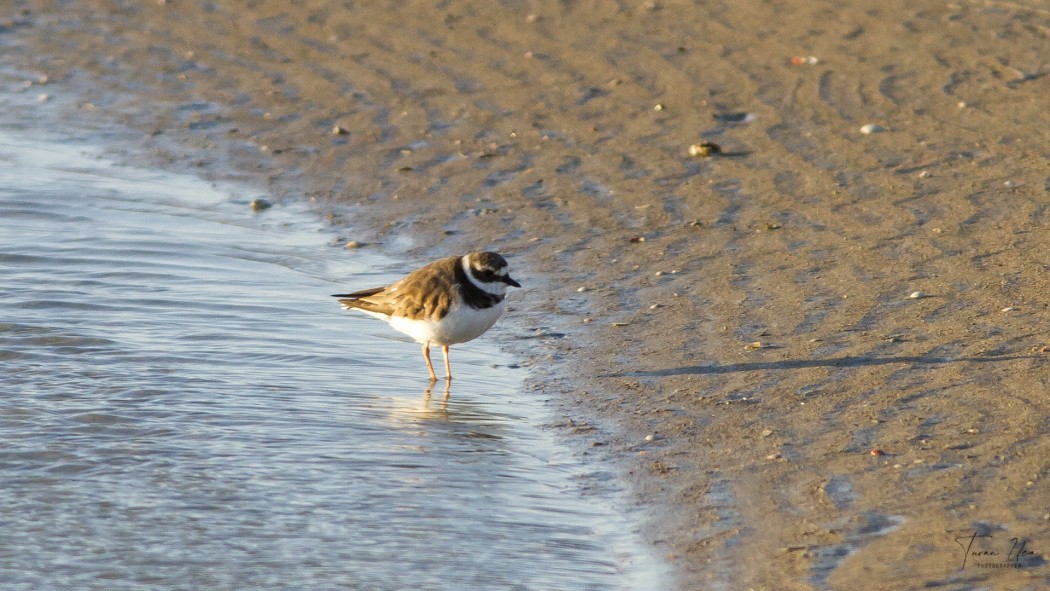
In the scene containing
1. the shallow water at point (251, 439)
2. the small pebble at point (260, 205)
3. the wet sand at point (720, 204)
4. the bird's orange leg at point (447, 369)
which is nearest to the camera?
the shallow water at point (251, 439)

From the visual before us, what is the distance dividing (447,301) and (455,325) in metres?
0.15

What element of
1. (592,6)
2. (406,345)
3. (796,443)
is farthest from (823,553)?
(592,6)

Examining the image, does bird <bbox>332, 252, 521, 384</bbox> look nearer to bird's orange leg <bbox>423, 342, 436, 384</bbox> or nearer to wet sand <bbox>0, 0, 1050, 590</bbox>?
bird's orange leg <bbox>423, 342, 436, 384</bbox>

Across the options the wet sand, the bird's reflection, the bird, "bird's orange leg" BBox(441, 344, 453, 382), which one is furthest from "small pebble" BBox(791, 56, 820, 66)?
the bird's reflection

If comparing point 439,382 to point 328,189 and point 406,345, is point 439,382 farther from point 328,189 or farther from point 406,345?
point 328,189

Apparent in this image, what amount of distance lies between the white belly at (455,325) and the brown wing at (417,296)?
4 cm

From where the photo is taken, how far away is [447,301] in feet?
27.8

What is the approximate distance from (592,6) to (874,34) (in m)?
3.21

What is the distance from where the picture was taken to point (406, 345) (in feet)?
31.4

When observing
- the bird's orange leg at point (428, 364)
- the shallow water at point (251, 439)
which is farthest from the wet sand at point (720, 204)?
the bird's orange leg at point (428, 364)

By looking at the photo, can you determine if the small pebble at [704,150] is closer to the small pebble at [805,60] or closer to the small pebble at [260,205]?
the small pebble at [805,60]

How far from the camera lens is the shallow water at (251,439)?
19.7 feet

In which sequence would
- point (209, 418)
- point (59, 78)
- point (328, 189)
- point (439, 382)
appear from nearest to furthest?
point (209, 418), point (439, 382), point (328, 189), point (59, 78)

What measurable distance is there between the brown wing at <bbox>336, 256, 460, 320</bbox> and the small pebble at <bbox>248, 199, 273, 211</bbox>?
3.17m
